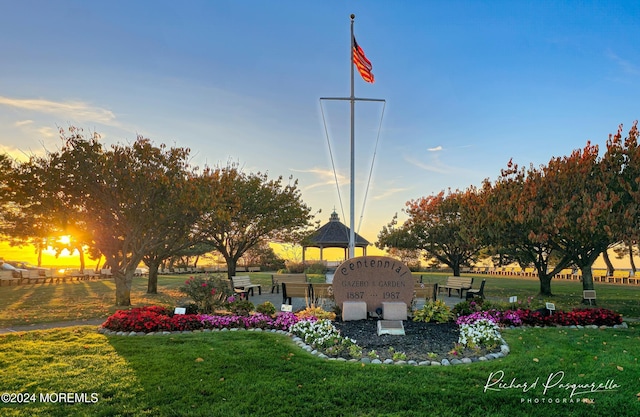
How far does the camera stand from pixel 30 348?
7855mm

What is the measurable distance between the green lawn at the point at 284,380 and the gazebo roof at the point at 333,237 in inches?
1000

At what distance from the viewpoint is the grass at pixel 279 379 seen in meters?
5.02

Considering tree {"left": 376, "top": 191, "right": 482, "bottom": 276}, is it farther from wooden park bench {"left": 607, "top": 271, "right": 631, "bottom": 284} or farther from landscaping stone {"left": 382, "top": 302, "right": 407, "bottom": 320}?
landscaping stone {"left": 382, "top": 302, "right": 407, "bottom": 320}

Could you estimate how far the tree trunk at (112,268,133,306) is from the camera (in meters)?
15.2

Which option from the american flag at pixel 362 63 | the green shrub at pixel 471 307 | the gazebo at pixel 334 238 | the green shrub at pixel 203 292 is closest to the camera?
the green shrub at pixel 471 307

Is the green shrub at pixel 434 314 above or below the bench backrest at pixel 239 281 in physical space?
below

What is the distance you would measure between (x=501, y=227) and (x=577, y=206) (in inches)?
146

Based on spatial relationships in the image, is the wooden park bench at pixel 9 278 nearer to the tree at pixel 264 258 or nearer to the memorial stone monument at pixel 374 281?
the tree at pixel 264 258

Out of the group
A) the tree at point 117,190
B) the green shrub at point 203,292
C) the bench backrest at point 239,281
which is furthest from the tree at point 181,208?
the green shrub at point 203,292

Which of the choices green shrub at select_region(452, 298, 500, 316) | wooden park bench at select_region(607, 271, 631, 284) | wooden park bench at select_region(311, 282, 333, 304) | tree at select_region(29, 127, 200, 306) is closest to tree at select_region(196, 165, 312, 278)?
tree at select_region(29, 127, 200, 306)

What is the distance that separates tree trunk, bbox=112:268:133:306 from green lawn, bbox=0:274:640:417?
668 cm

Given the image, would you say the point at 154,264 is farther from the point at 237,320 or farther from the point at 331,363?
the point at 331,363

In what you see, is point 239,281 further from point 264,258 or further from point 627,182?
point 264,258

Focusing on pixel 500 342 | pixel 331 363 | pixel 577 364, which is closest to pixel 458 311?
pixel 500 342
